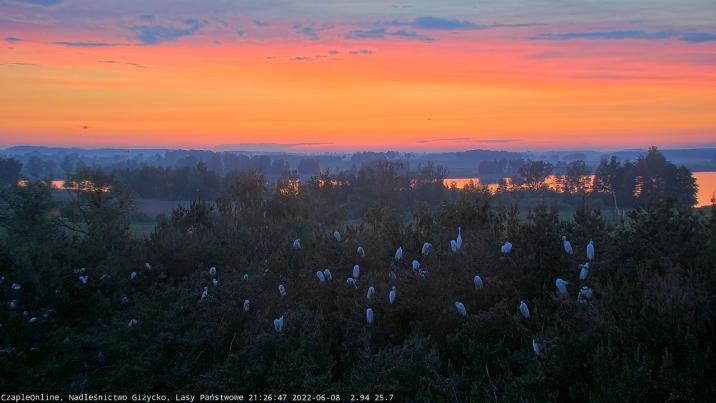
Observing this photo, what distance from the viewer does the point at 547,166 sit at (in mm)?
63469

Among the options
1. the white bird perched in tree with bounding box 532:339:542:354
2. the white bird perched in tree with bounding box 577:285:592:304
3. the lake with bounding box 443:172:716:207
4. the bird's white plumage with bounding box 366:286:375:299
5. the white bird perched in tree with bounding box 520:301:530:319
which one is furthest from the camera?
the lake with bounding box 443:172:716:207

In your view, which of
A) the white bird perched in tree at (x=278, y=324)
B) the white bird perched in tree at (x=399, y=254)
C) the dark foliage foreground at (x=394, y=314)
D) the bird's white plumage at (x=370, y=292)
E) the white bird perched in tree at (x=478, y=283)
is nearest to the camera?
the dark foliage foreground at (x=394, y=314)

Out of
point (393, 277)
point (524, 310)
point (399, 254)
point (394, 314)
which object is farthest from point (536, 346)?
point (399, 254)

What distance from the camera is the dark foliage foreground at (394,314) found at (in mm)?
5863

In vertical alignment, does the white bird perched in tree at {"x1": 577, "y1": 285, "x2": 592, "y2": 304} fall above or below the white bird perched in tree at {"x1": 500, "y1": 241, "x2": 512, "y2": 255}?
below

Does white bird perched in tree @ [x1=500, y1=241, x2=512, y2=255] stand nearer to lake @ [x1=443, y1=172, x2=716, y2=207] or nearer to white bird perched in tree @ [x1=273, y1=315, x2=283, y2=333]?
white bird perched in tree @ [x1=273, y1=315, x2=283, y2=333]

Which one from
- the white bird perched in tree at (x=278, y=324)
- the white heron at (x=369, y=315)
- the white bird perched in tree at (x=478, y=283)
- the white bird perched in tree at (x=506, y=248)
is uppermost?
the white bird perched in tree at (x=506, y=248)

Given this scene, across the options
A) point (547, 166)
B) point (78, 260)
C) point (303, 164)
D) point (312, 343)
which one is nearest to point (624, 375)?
point (312, 343)

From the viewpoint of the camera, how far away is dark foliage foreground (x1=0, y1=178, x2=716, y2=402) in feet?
19.2

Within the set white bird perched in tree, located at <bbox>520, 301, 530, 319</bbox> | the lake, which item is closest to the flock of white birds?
white bird perched in tree, located at <bbox>520, 301, 530, 319</bbox>

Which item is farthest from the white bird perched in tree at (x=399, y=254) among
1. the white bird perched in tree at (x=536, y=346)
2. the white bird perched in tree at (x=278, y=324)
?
the white bird perched in tree at (x=536, y=346)

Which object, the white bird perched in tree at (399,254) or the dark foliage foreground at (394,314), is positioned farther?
the white bird perched in tree at (399,254)

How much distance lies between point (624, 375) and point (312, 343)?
3.63 meters

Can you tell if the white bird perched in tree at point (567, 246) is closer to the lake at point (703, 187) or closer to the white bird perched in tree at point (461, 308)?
the white bird perched in tree at point (461, 308)
